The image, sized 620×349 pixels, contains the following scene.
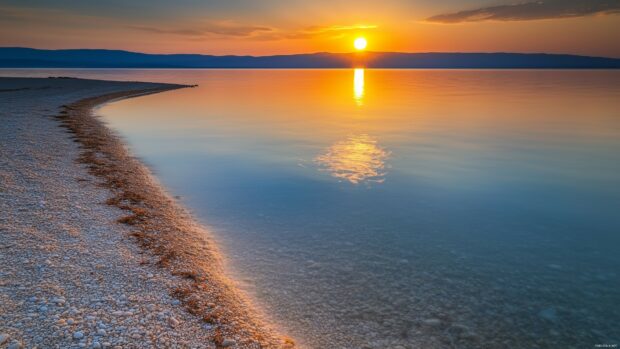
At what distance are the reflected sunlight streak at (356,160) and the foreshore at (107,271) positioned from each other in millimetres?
7627

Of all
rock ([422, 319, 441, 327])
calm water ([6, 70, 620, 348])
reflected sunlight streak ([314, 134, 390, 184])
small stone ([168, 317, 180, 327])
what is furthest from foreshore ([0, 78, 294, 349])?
reflected sunlight streak ([314, 134, 390, 184])

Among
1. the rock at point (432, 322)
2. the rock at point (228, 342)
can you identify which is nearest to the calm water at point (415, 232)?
the rock at point (432, 322)

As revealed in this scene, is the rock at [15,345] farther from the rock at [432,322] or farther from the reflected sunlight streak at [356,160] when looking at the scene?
the reflected sunlight streak at [356,160]

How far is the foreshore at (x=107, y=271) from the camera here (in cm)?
583

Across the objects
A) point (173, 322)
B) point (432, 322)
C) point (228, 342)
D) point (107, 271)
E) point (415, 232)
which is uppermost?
point (107, 271)

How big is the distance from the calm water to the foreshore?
0.86 meters

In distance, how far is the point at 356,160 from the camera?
2073cm

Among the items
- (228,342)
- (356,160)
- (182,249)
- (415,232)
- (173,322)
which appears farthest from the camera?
(356,160)

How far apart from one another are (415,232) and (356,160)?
32.6 feet

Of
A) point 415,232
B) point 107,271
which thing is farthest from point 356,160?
point 107,271

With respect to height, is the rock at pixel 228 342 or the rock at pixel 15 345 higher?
the rock at pixel 15 345

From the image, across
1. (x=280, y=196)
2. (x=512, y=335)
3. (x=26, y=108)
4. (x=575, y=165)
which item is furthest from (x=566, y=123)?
(x=26, y=108)

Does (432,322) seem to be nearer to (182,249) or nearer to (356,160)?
(182,249)

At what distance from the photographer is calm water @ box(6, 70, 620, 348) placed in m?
7.09
